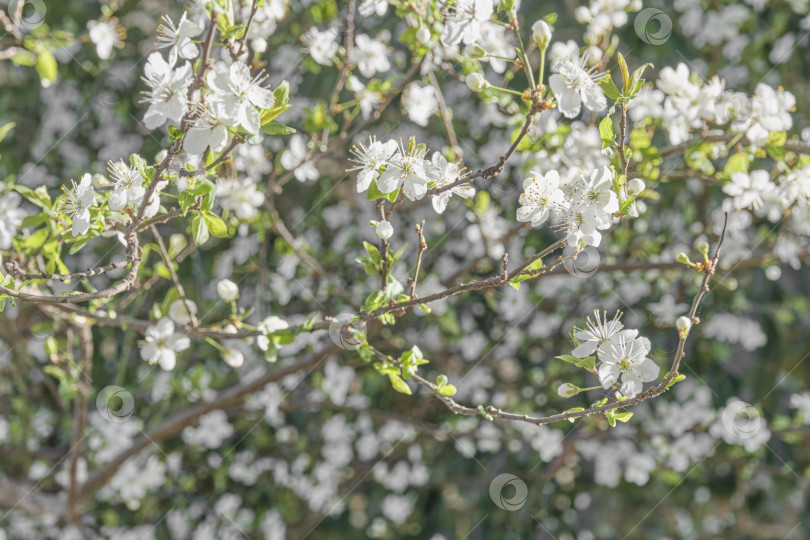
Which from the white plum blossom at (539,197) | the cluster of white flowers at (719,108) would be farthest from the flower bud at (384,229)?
the cluster of white flowers at (719,108)

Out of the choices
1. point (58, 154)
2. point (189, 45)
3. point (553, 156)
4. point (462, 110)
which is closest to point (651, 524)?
point (462, 110)

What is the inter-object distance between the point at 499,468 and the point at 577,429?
0.84ft

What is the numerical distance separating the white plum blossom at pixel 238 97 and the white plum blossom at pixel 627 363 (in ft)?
1.61

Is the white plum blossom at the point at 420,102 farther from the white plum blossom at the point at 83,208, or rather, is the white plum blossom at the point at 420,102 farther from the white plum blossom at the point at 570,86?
the white plum blossom at the point at 83,208

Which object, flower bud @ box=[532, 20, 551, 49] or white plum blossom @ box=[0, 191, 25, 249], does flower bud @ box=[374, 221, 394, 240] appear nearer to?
flower bud @ box=[532, 20, 551, 49]

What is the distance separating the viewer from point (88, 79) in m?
2.41

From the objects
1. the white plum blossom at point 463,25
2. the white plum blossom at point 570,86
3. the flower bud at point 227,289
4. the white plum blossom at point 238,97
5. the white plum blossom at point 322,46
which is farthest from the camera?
the white plum blossom at point 322,46

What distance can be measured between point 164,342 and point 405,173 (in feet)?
1.76

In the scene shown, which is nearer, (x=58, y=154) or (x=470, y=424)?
(x=470, y=424)

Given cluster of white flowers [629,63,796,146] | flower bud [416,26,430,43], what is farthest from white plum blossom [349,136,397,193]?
cluster of white flowers [629,63,796,146]

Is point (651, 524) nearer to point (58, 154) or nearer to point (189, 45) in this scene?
point (58, 154)

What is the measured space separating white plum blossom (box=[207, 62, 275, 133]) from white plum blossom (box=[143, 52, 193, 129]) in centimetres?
5

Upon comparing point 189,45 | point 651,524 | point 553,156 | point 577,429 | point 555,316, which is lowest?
point 651,524

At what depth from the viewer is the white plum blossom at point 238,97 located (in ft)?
2.66
